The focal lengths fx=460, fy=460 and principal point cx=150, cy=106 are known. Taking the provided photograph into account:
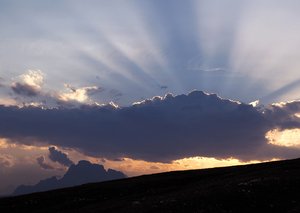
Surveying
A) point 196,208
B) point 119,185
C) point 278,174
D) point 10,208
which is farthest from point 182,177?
point 196,208

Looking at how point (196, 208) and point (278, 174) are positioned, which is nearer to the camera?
point (196, 208)

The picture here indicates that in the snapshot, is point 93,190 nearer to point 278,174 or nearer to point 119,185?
point 119,185

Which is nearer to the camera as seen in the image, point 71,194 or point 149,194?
point 149,194

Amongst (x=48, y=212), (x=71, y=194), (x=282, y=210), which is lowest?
(x=282, y=210)

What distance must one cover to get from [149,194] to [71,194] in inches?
760

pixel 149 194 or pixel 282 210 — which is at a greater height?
pixel 149 194

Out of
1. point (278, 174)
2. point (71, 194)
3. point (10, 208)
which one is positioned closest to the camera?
point (278, 174)

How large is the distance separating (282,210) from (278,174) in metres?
17.7

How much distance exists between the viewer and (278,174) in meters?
64.9

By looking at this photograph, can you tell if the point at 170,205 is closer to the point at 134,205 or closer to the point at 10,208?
the point at 134,205

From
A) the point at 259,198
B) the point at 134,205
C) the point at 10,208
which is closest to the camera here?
the point at 259,198

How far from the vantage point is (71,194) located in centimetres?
8181

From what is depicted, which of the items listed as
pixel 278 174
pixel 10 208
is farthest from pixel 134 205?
pixel 10 208

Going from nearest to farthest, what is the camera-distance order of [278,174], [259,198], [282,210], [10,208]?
1. [282,210]
2. [259,198]
3. [278,174]
4. [10,208]
